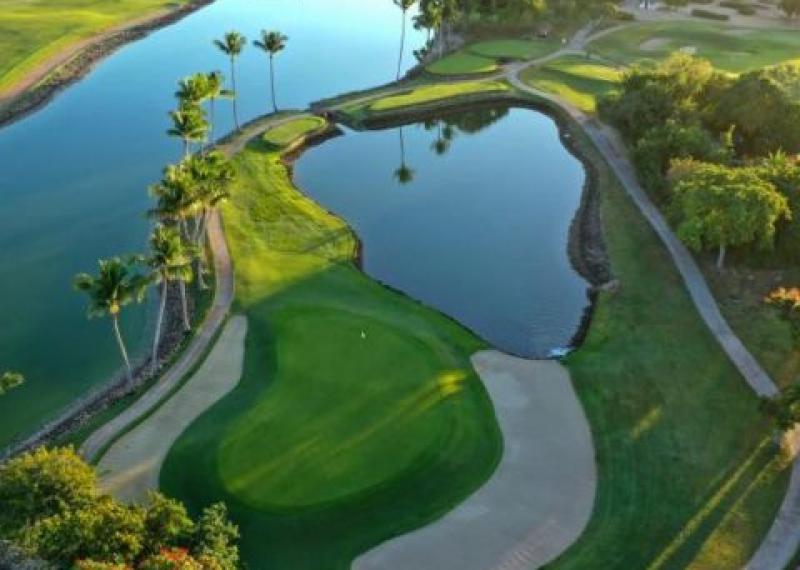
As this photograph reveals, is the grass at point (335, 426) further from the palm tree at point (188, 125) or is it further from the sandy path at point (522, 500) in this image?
the palm tree at point (188, 125)

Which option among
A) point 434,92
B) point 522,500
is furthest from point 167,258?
point 434,92

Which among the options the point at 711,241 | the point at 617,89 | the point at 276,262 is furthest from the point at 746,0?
the point at 276,262

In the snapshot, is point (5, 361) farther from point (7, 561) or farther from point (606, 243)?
point (606, 243)

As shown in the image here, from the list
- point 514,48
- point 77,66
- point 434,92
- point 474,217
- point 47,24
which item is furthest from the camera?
point 47,24

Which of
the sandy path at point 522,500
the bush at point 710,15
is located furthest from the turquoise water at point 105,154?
the bush at point 710,15

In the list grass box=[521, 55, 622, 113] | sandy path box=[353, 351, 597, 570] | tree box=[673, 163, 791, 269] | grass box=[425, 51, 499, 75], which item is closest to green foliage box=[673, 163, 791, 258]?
tree box=[673, 163, 791, 269]

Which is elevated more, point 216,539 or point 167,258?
point 167,258

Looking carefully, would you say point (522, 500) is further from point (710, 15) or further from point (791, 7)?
point (791, 7)
